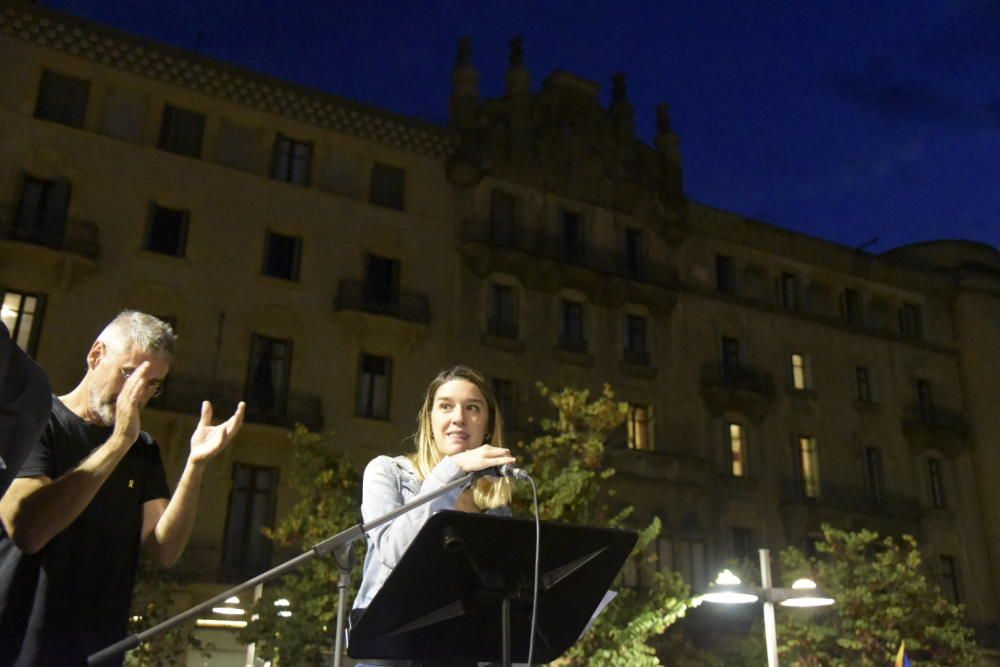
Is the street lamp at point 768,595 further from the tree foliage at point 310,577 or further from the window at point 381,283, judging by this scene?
the window at point 381,283

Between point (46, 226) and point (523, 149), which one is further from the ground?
point (523, 149)

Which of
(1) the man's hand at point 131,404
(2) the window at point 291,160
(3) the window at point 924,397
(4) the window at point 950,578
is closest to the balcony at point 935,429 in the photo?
(3) the window at point 924,397

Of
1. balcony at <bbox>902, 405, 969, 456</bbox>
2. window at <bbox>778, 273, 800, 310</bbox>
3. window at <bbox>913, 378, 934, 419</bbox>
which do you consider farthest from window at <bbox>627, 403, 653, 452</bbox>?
window at <bbox>913, 378, 934, 419</bbox>

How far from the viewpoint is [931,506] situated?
113ft

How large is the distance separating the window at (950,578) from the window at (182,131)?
2810 centimetres

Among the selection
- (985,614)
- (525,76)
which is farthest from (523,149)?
(985,614)

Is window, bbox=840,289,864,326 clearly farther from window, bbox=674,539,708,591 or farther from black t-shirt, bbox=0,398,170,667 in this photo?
black t-shirt, bbox=0,398,170,667

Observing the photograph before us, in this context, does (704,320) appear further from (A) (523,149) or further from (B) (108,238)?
(B) (108,238)

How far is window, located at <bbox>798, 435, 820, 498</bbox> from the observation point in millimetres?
32375

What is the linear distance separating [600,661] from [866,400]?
858 inches

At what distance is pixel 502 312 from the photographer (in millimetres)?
29094

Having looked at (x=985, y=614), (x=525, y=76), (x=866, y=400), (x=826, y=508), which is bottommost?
(x=985, y=614)

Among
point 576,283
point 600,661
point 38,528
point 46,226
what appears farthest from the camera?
point 576,283

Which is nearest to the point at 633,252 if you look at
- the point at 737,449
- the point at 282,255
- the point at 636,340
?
the point at 636,340
